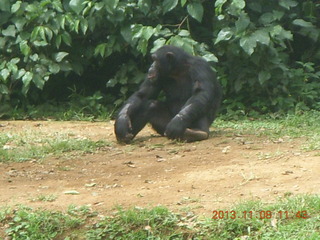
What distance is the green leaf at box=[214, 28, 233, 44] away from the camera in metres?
11.5

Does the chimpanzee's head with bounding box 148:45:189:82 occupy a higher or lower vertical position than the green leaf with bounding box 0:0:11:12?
lower

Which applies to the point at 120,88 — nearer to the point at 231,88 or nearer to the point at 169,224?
the point at 231,88

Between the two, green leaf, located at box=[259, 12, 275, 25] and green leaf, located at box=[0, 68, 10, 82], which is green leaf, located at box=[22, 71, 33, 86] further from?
green leaf, located at box=[259, 12, 275, 25]

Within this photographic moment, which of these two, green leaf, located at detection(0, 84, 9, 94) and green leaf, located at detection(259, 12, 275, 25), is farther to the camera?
green leaf, located at detection(0, 84, 9, 94)

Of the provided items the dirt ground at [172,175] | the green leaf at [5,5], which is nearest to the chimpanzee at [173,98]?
the dirt ground at [172,175]

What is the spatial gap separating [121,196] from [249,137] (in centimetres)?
315

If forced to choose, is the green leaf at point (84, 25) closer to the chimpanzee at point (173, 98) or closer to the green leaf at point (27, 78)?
the green leaf at point (27, 78)

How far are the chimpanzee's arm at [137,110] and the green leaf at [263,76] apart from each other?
206cm

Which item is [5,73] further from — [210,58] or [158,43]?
[210,58]

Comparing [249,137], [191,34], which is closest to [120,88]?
[191,34]

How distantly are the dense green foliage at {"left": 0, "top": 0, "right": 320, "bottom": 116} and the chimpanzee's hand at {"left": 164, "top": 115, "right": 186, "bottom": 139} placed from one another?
2.02 metres

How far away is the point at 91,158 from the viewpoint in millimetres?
8938

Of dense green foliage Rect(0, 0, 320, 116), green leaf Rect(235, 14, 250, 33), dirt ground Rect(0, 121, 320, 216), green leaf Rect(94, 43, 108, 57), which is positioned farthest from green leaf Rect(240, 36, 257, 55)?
green leaf Rect(94, 43, 108, 57)

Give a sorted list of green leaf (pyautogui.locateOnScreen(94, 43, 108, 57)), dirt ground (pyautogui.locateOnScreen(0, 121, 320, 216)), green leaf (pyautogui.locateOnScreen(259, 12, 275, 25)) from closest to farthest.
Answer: dirt ground (pyautogui.locateOnScreen(0, 121, 320, 216)), green leaf (pyautogui.locateOnScreen(259, 12, 275, 25)), green leaf (pyautogui.locateOnScreen(94, 43, 108, 57))
